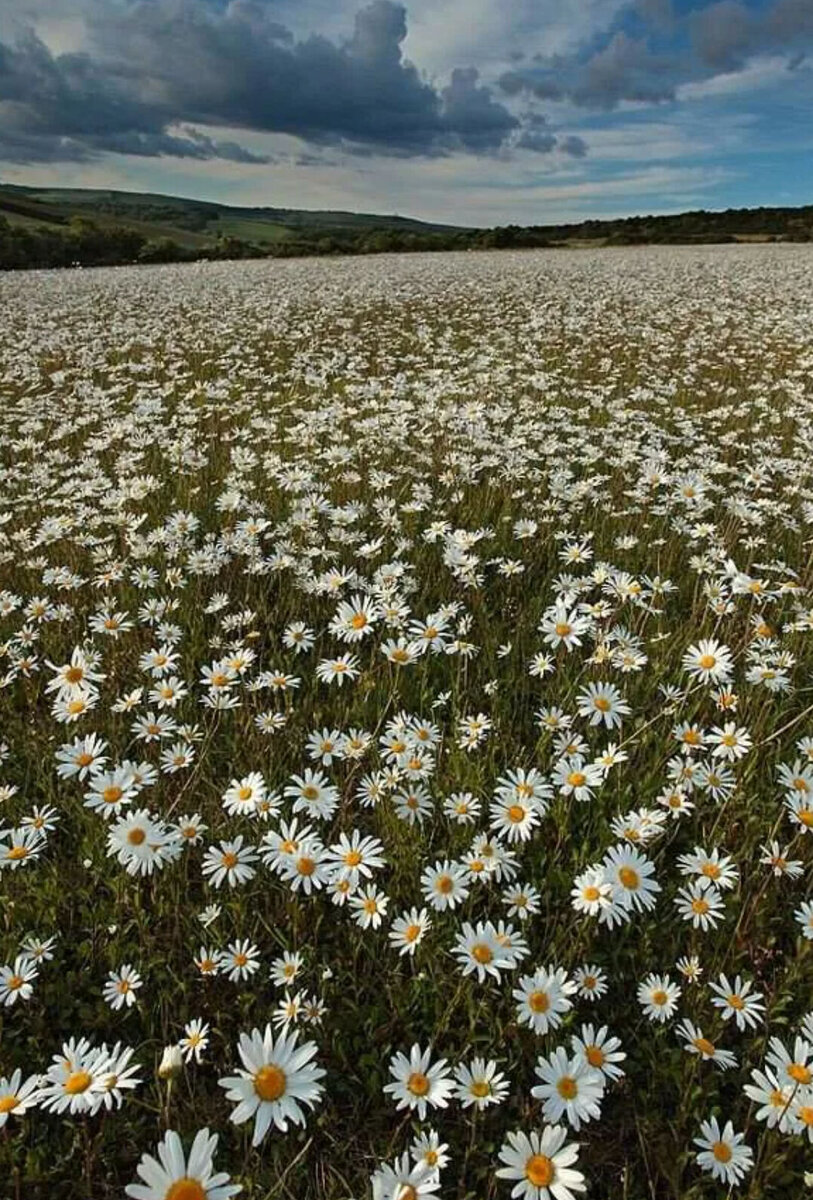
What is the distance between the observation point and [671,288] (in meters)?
20.6

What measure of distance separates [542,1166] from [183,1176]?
72cm

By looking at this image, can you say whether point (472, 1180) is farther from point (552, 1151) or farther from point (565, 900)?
point (565, 900)

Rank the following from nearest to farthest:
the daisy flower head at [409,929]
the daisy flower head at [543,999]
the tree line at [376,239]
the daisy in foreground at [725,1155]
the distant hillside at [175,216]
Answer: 1. the daisy in foreground at [725,1155]
2. the daisy flower head at [543,999]
3. the daisy flower head at [409,929]
4. the tree line at [376,239]
5. the distant hillside at [175,216]

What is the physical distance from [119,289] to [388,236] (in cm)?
3930

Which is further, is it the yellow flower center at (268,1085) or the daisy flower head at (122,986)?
the daisy flower head at (122,986)

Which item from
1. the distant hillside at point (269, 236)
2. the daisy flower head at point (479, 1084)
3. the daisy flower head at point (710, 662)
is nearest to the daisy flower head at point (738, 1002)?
the daisy flower head at point (479, 1084)

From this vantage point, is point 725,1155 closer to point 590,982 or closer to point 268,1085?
point 590,982

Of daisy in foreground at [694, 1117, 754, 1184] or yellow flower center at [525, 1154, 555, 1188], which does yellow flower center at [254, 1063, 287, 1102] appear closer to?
yellow flower center at [525, 1154, 555, 1188]

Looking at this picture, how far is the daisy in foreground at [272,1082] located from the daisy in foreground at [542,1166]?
0.42m

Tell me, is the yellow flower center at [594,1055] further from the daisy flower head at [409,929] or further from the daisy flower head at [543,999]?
the daisy flower head at [409,929]

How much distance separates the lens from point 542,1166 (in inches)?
55.7

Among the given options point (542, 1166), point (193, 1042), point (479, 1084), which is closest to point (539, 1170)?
point (542, 1166)

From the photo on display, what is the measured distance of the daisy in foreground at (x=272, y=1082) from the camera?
134 cm

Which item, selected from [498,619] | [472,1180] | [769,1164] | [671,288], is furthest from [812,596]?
[671,288]
